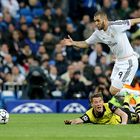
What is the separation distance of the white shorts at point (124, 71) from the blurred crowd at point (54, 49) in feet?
15.4

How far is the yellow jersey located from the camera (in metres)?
14.5

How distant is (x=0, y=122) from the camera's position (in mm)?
14898

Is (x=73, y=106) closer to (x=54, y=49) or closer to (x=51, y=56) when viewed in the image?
(x=51, y=56)

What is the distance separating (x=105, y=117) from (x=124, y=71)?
7.23 feet

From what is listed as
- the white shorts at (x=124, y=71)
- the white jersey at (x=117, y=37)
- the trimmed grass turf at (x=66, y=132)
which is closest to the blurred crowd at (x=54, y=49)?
the white shorts at (x=124, y=71)

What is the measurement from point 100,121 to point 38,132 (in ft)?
7.18

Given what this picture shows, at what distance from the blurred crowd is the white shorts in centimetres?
470

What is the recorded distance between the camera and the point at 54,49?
24.6m

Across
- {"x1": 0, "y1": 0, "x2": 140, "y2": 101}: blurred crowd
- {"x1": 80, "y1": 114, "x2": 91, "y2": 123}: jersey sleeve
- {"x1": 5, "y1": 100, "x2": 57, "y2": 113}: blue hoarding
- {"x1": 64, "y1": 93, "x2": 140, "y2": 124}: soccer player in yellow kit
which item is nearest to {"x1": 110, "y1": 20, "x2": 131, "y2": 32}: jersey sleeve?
{"x1": 64, "y1": 93, "x2": 140, "y2": 124}: soccer player in yellow kit

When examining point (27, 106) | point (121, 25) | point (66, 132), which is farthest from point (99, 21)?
point (27, 106)

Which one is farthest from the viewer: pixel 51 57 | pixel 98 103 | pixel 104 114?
pixel 51 57

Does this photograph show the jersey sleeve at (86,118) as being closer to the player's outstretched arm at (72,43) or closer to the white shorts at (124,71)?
the player's outstretched arm at (72,43)

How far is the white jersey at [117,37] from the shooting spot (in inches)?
626

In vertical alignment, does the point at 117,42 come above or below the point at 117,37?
below
